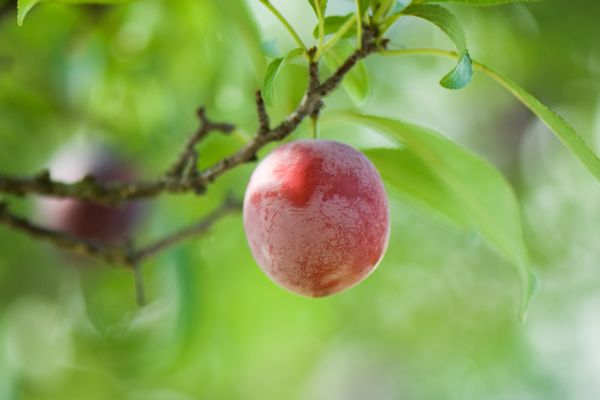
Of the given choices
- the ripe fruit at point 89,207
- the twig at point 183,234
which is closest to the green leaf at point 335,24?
the twig at point 183,234

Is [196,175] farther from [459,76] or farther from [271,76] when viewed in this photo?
[459,76]

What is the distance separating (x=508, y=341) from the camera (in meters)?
4.28

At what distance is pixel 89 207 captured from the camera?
204 cm

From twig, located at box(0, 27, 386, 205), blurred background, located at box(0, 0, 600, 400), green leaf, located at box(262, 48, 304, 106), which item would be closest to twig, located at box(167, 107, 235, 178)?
twig, located at box(0, 27, 386, 205)

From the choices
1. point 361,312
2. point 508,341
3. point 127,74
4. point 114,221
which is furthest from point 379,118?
point 508,341

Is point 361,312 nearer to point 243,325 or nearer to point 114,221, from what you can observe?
point 243,325

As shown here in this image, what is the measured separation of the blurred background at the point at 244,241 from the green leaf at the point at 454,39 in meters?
0.45

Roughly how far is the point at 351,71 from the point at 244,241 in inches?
58.4

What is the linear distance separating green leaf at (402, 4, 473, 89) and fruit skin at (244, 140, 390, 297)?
0.15 m

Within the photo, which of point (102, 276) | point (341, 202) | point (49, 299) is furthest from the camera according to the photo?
point (49, 299)

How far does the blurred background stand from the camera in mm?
2279

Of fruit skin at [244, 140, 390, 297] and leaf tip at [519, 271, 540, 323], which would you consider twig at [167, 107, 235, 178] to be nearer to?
fruit skin at [244, 140, 390, 297]

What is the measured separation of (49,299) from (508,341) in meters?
2.52

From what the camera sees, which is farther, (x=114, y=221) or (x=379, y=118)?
(x=114, y=221)
